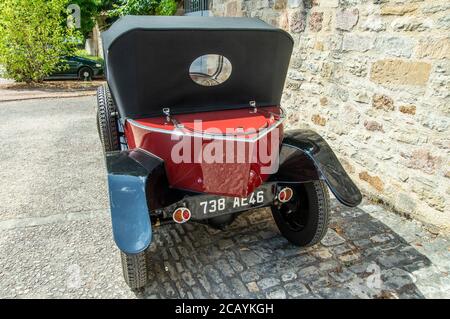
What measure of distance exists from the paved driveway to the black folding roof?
4.05 ft

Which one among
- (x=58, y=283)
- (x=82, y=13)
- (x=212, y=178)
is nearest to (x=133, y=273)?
(x=58, y=283)

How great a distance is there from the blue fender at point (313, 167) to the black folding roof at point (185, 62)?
520mm

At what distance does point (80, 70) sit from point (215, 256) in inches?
558

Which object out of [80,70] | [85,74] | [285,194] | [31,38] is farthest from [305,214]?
[80,70]

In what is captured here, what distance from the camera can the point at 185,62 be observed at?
103 inches

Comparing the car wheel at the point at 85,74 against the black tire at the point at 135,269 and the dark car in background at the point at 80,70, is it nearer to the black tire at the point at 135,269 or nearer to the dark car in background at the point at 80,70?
the dark car in background at the point at 80,70

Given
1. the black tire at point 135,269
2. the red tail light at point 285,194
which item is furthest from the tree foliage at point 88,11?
the black tire at point 135,269

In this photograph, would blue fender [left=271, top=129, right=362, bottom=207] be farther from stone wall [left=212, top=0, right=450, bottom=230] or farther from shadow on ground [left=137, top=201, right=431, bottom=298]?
stone wall [left=212, top=0, right=450, bottom=230]

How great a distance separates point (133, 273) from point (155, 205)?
0.49 meters

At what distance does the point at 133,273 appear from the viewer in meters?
2.43

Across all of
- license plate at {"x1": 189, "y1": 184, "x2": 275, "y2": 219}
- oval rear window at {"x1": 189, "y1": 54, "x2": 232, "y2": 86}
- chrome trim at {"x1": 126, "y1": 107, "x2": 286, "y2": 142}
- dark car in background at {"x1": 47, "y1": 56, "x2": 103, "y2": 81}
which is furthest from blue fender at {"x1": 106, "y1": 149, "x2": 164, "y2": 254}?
dark car in background at {"x1": 47, "y1": 56, "x2": 103, "y2": 81}

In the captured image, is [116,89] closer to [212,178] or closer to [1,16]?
[212,178]

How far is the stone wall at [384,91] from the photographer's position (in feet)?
10.1

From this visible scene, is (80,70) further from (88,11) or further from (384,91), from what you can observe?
(384,91)
